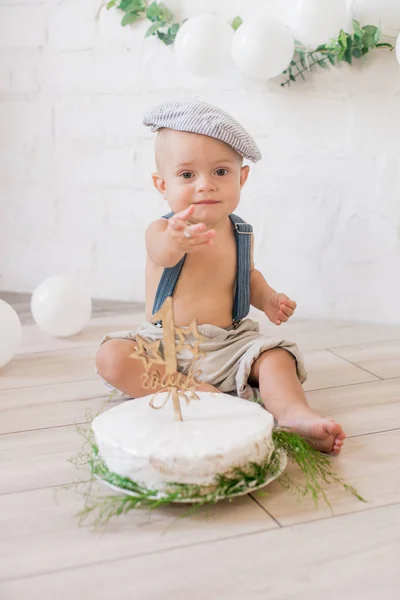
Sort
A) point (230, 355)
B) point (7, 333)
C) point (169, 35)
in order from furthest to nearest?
point (169, 35), point (7, 333), point (230, 355)

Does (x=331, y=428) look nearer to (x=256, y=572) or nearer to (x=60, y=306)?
(x=256, y=572)

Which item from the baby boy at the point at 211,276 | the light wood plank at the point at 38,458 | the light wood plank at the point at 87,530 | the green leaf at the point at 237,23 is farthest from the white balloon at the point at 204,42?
the light wood plank at the point at 87,530

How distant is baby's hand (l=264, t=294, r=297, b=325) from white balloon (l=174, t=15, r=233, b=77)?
575mm

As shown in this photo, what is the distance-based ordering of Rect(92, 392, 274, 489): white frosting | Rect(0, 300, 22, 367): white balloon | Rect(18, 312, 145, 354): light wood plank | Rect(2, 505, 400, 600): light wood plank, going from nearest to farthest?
Rect(2, 505, 400, 600): light wood plank < Rect(92, 392, 274, 489): white frosting < Rect(0, 300, 22, 367): white balloon < Rect(18, 312, 145, 354): light wood plank

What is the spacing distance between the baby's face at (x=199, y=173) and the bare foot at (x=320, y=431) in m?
0.36

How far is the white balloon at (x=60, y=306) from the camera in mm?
1522

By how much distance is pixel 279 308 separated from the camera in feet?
4.07

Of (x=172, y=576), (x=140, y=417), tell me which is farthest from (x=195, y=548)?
(x=140, y=417)

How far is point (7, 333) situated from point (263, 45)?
0.76 metres

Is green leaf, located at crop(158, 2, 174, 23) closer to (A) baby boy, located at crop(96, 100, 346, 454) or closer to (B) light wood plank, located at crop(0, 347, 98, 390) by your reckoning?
(A) baby boy, located at crop(96, 100, 346, 454)

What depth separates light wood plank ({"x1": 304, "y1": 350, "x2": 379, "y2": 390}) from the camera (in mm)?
1297

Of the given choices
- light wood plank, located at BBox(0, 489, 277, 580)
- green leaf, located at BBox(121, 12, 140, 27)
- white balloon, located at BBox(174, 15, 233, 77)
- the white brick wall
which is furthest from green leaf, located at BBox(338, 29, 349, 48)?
light wood plank, located at BBox(0, 489, 277, 580)

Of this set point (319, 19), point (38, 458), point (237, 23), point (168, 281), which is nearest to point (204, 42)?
point (237, 23)

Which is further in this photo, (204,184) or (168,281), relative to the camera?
(168,281)
